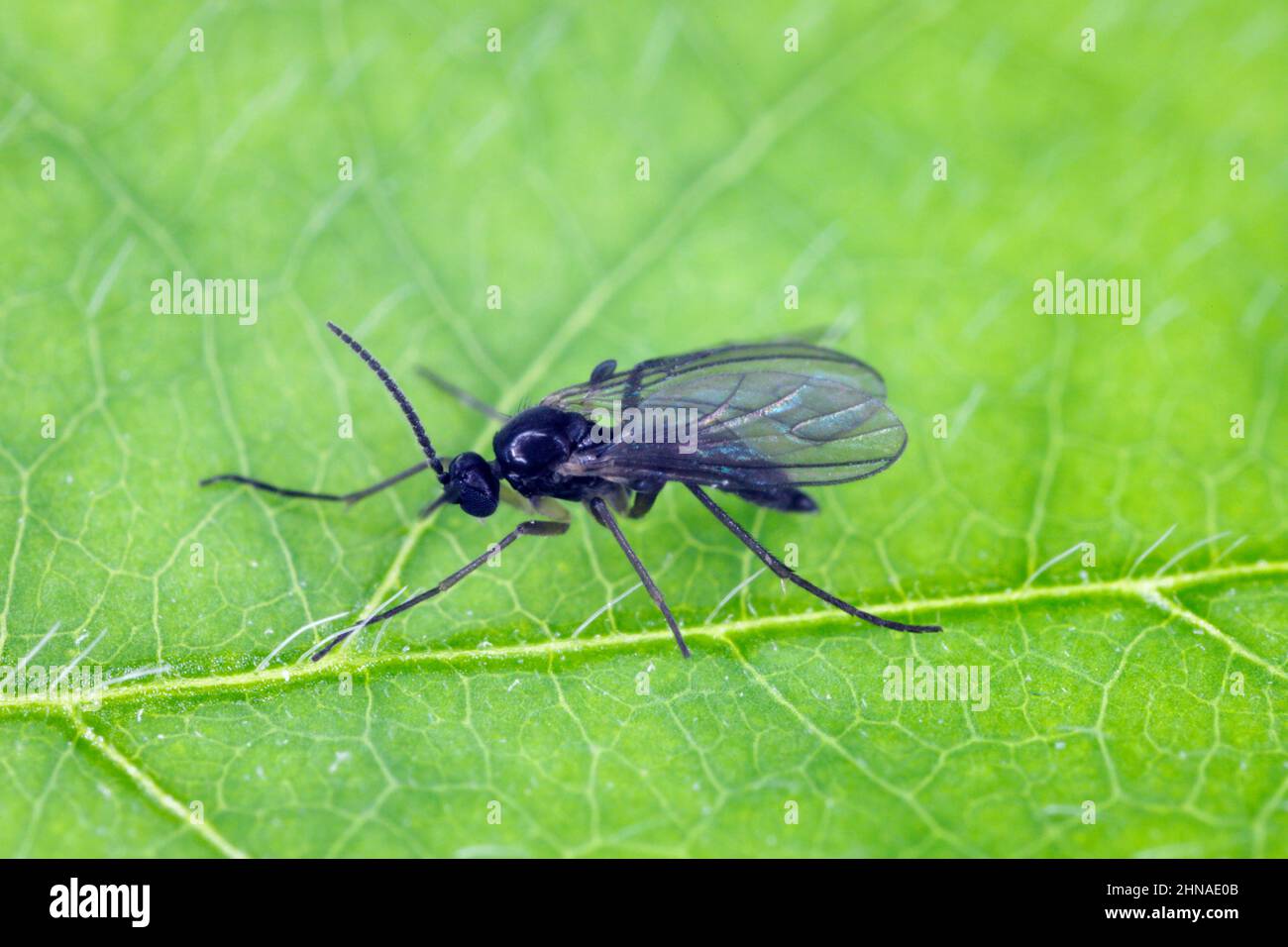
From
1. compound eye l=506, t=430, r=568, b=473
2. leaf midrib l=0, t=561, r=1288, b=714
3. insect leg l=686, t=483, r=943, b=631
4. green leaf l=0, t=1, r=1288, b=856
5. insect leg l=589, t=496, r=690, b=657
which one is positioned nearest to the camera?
green leaf l=0, t=1, r=1288, b=856

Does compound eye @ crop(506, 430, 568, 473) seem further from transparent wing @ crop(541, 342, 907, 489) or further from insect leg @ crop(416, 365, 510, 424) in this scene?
insect leg @ crop(416, 365, 510, 424)

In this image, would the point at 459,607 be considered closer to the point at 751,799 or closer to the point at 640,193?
the point at 751,799

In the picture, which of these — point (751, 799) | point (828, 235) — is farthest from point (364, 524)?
point (828, 235)

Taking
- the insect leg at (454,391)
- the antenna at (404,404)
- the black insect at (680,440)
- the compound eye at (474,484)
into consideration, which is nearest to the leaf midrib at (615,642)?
the black insect at (680,440)

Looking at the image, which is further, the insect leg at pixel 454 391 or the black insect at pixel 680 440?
the insect leg at pixel 454 391

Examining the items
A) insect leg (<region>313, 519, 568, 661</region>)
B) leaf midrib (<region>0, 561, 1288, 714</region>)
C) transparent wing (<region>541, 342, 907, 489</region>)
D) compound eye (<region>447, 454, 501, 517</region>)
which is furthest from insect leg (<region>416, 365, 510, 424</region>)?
leaf midrib (<region>0, 561, 1288, 714</region>)

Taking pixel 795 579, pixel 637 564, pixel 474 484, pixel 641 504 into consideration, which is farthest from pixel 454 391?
pixel 795 579

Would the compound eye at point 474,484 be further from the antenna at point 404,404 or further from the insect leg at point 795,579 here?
the insect leg at point 795,579
